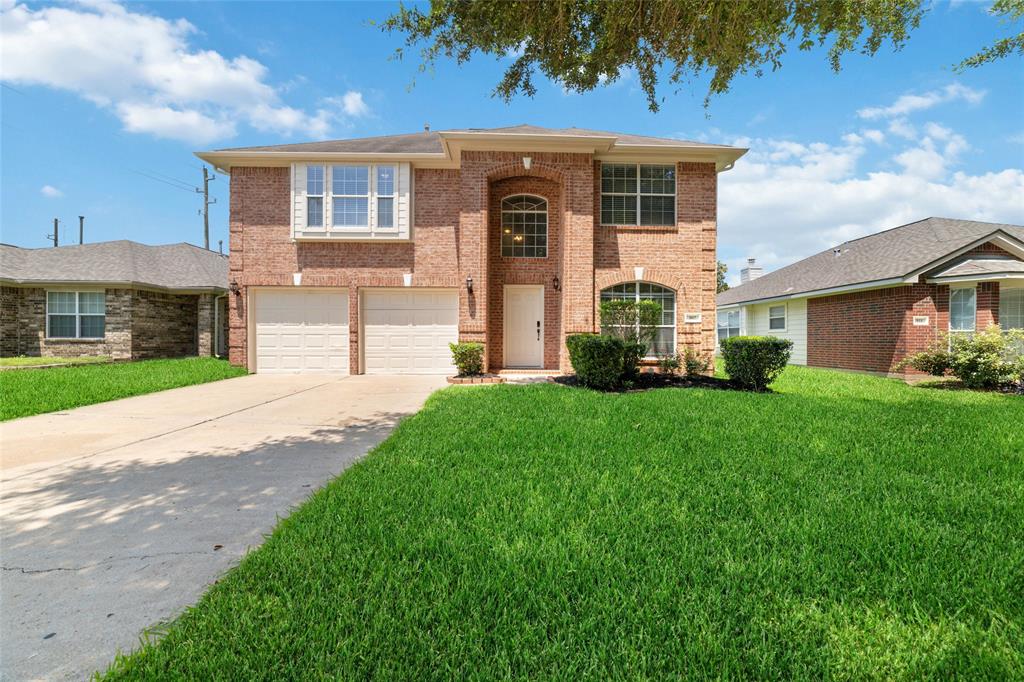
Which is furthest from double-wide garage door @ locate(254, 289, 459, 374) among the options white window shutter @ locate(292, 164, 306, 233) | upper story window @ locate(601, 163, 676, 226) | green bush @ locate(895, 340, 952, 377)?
green bush @ locate(895, 340, 952, 377)

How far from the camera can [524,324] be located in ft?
39.9

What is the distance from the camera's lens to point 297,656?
1711 mm

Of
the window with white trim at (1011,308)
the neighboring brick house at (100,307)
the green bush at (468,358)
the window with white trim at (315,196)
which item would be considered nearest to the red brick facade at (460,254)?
the window with white trim at (315,196)

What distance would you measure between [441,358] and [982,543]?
420 inches

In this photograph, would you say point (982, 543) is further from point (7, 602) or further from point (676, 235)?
point (676, 235)

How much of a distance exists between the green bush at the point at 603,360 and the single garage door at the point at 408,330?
4.67 meters

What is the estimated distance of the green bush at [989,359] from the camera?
9406 millimetres

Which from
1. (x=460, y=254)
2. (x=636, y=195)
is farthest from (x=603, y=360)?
(x=636, y=195)

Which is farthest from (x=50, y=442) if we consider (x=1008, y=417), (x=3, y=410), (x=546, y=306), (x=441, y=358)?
(x=1008, y=417)

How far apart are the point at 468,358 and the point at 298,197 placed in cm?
649

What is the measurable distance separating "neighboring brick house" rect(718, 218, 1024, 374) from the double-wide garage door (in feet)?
39.6

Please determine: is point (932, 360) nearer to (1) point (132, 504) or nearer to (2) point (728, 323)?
(2) point (728, 323)

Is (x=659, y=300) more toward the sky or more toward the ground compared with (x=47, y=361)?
more toward the sky

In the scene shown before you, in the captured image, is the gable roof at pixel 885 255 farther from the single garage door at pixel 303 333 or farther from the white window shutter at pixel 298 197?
the white window shutter at pixel 298 197
